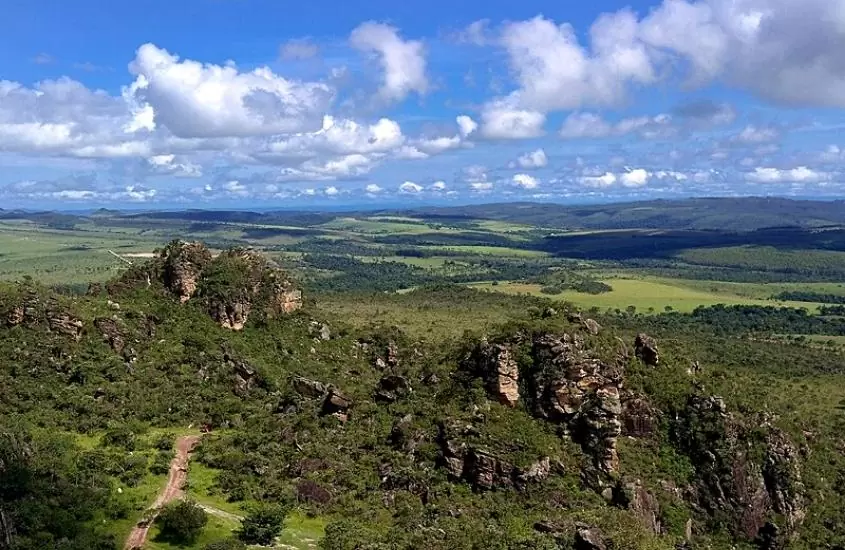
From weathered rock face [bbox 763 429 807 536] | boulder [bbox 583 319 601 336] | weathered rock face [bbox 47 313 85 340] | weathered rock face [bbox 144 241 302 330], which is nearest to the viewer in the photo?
weathered rock face [bbox 763 429 807 536]

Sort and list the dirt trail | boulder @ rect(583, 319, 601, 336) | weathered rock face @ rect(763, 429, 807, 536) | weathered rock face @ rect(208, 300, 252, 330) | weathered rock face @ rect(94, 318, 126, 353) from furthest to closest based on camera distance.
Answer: weathered rock face @ rect(208, 300, 252, 330) → weathered rock face @ rect(94, 318, 126, 353) → boulder @ rect(583, 319, 601, 336) → weathered rock face @ rect(763, 429, 807, 536) → the dirt trail

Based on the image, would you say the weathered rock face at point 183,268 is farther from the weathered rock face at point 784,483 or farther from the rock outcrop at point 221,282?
the weathered rock face at point 784,483

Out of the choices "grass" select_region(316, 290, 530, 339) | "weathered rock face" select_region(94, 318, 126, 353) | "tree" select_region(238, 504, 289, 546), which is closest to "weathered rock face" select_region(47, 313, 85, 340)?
"weathered rock face" select_region(94, 318, 126, 353)

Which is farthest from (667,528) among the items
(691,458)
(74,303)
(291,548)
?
(74,303)

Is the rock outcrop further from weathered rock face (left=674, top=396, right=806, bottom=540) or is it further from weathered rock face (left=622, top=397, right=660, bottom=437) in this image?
weathered rock face (left=674, top=396, right=806, bottom=540)

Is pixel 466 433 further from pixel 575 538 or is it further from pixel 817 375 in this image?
pixel 817 375

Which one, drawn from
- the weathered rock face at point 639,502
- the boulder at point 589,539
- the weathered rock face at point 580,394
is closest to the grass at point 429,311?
the weathered rock face at point 580,394

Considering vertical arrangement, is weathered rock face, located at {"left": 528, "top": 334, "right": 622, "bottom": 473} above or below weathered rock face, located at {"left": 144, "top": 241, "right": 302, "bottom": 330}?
below
